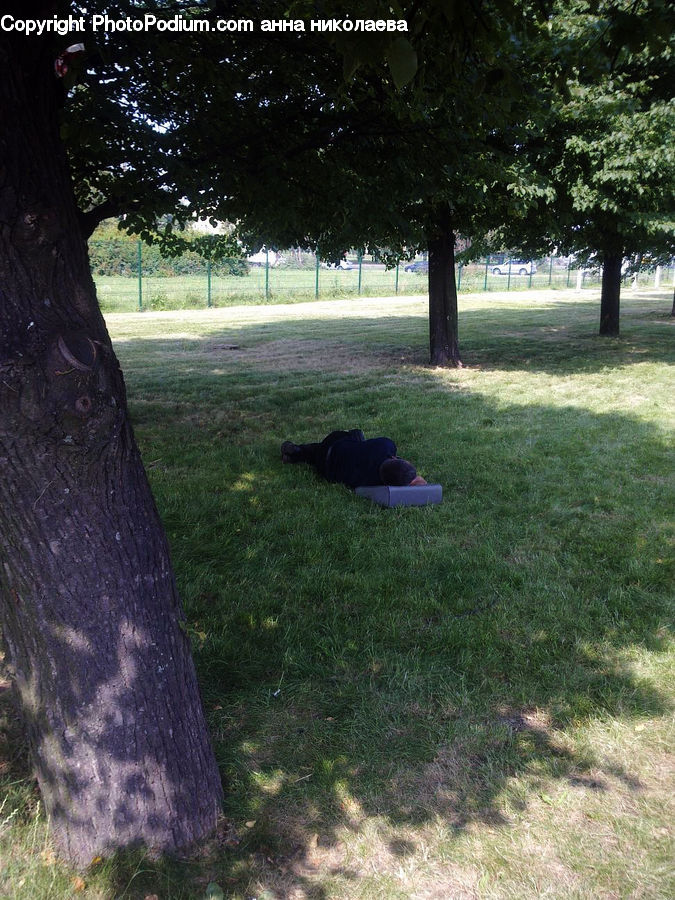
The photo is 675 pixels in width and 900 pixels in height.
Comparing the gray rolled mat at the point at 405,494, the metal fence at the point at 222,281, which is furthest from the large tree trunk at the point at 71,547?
the metal fence at the point at 222,281

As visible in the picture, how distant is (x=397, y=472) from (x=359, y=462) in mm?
470

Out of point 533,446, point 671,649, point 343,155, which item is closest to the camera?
point 671,649

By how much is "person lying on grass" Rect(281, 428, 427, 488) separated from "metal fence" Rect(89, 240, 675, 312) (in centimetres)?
1288

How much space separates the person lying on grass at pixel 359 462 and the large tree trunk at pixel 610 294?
39.7ft

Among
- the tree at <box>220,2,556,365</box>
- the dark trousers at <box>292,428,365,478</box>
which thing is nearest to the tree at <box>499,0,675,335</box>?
the tree at <box>220,2,556,365</box>

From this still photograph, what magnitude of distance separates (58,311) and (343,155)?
4.92 m

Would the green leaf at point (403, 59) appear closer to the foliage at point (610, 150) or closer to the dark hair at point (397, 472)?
the dark hair at point (397, 472)

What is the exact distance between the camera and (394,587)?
14.5 feet

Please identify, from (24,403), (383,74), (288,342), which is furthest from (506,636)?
(288,342)

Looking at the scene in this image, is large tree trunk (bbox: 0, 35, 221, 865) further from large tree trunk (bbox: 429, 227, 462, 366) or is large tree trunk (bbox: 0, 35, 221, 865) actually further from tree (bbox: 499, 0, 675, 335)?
large tree trunk (bbox: 429, 227, 462, 366)

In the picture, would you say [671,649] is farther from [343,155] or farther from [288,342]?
[288,342]

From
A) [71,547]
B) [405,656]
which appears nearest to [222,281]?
[405,656]

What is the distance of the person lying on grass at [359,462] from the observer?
18.8ft

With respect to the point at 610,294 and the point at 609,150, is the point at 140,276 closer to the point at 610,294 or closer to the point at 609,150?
the point at 610,294
